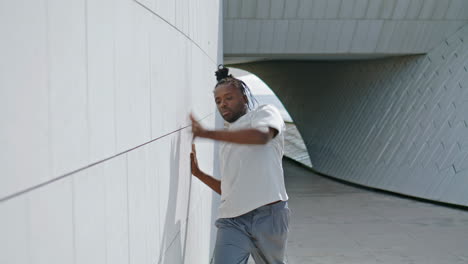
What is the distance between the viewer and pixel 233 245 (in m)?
3.12

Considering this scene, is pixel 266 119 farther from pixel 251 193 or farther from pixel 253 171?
pixel 251 193

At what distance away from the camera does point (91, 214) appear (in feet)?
5.02

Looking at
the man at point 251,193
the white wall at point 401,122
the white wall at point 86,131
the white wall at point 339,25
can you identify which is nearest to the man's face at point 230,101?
the man at point 251,193

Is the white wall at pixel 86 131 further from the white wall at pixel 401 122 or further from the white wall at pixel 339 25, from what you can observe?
the white wall at pixel 339 25

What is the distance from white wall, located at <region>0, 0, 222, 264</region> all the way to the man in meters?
0.34

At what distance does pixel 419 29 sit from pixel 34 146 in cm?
1113

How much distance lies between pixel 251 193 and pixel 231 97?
0.55 metres

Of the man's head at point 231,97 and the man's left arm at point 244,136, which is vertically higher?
the man's head at point 231,97

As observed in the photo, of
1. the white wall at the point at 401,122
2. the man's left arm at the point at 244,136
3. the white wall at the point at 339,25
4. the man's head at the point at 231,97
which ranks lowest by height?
the white wall at the point at 401,122

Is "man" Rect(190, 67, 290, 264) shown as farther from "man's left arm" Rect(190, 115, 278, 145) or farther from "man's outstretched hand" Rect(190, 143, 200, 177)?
"man's outstretched hand" Rect(190, 143, 200, 177)

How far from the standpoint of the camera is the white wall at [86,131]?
3.56ft

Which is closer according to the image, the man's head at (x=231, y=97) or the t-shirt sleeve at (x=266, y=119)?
the t-shirt sleeve at (x=266, y=119)

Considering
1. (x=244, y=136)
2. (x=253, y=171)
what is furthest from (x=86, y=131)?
(x=253, y=171)

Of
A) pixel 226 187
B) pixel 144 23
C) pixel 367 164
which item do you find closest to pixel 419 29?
pixel 367 164
